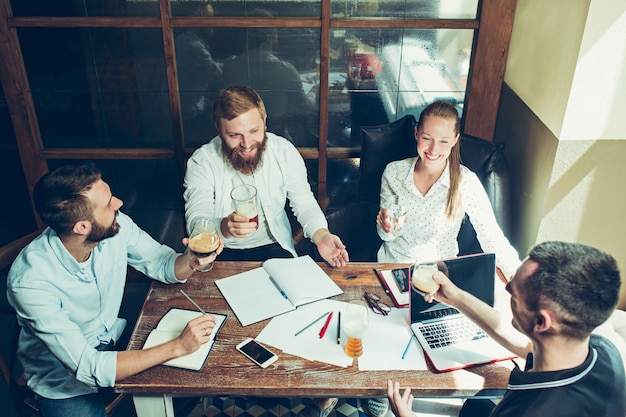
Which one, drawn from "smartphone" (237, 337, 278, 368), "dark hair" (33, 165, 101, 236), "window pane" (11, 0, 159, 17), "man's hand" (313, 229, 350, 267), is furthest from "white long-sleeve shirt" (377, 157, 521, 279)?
"window pane" (11, 0, 159, 17)

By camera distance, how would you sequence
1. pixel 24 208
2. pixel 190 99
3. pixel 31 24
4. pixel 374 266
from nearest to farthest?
pixel 374 266
pixel 31 24
pixel 190 99
pixel 24 208

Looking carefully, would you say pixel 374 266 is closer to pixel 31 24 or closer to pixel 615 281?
Result: pixel 615 281

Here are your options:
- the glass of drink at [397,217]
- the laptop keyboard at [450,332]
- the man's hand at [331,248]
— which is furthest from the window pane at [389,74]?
the laptop keyboard at [450,332]

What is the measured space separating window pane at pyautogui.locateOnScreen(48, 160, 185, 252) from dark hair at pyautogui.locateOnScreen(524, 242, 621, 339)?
6.77 ft

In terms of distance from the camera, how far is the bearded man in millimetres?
2262

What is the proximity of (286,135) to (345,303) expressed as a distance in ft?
4.03

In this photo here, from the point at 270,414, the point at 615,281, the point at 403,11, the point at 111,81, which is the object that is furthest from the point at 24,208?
the point at 615,281

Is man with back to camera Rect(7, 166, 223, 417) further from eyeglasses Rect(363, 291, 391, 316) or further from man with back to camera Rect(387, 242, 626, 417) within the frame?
man with back to camera Rect(387, 242, 626, 417)

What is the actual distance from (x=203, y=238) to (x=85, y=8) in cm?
149

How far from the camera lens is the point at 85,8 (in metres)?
2.52

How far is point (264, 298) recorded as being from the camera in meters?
1.87

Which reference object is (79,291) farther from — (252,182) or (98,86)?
(98,86)

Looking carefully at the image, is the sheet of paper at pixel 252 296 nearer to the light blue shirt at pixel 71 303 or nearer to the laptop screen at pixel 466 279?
the light blue shirt at pixel 71 303

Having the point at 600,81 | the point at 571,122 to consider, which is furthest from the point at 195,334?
the point at 600,81
